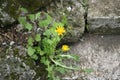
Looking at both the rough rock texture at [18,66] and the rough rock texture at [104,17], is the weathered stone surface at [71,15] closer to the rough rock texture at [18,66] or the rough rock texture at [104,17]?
the rough rock texture at [104,17]

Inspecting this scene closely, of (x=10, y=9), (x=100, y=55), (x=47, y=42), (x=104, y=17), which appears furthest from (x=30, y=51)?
(x=104, y=17)

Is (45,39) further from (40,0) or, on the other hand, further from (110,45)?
(110,45)

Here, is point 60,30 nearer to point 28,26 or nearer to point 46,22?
point 46,22

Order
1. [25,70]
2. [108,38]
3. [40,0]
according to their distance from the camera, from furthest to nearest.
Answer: [108,38] → [40,0] → [25,70]

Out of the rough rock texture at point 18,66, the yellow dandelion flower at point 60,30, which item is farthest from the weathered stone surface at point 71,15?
the rough rock texture at point 18,66

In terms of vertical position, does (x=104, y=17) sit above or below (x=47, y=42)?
above

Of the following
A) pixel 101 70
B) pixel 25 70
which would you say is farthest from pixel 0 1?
pixel 101 70
